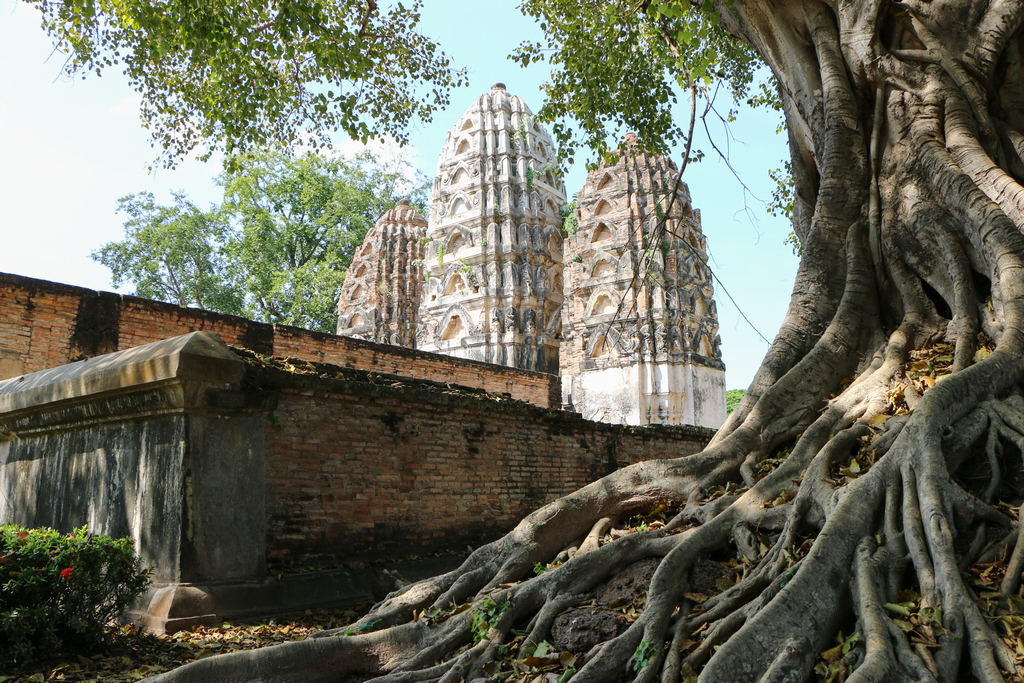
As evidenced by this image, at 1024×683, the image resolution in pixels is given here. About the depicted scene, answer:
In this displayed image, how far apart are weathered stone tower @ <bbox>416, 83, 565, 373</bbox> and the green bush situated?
18.1 meters

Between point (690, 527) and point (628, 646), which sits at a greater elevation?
point (690, 527)

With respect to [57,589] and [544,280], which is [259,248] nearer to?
[544,280]

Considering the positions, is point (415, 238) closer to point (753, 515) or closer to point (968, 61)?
point (968, 61)

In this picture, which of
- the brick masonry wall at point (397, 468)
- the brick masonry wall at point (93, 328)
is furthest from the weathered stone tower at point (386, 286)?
the brick masonry wall at point (397, 468)

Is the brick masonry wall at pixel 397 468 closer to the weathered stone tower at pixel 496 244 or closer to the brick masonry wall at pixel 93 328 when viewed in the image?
the brick masonry wall at pixel 93 328

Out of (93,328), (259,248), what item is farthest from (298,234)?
(93,328)

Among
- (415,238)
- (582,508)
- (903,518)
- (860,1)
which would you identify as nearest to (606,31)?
(860,1)

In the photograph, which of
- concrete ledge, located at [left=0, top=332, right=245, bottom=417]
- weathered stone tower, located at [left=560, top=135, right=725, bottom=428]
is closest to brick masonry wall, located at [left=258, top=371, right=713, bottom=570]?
concrete ledge, located at [left=0, top=332, right=245, bottom=417]

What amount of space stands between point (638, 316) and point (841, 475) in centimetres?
1568

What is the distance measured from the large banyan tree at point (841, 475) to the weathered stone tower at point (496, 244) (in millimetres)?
16059

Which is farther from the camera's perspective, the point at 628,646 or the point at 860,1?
the point at 860,1

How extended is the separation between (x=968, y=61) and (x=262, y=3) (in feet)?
21.6

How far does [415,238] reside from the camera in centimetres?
2636

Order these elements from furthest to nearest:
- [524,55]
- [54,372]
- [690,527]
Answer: [524,55] → [54,372] → [690,527]
